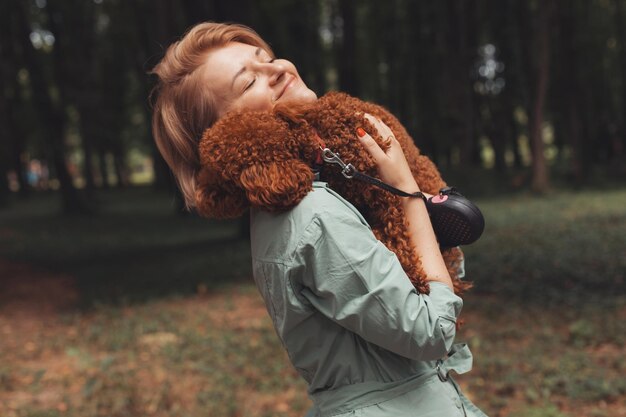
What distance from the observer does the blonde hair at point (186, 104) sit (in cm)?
160

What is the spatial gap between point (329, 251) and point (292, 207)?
0.41 feet

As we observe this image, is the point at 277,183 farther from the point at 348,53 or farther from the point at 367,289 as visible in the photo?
the point at 348,53

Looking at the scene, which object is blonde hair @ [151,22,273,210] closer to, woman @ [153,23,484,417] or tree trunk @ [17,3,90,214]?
woman @ [153,23,484,417]

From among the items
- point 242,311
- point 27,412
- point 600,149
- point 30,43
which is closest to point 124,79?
point 30,43

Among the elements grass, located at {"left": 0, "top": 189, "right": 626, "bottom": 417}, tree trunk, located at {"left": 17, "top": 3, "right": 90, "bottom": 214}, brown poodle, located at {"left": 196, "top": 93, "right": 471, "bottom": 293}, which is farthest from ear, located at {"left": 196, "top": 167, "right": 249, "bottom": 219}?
tree trunk, located at {"left": 17, "top": 3, "right": 90, "bottom": 214}

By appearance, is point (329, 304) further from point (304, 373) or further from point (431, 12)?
point (431, 12)

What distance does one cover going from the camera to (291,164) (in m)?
1.35

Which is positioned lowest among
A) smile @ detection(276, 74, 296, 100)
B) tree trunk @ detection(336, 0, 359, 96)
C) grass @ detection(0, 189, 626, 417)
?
grass @ detection(0, 189, 626, 417)

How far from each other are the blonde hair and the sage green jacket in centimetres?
30

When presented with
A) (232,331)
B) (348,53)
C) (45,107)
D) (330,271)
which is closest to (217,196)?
(330,271)

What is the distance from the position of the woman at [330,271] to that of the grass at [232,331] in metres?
3.49

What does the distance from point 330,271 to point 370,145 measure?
310 mm

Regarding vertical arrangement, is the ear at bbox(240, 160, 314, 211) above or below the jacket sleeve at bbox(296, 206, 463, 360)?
above

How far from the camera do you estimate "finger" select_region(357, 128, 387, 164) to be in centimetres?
143
